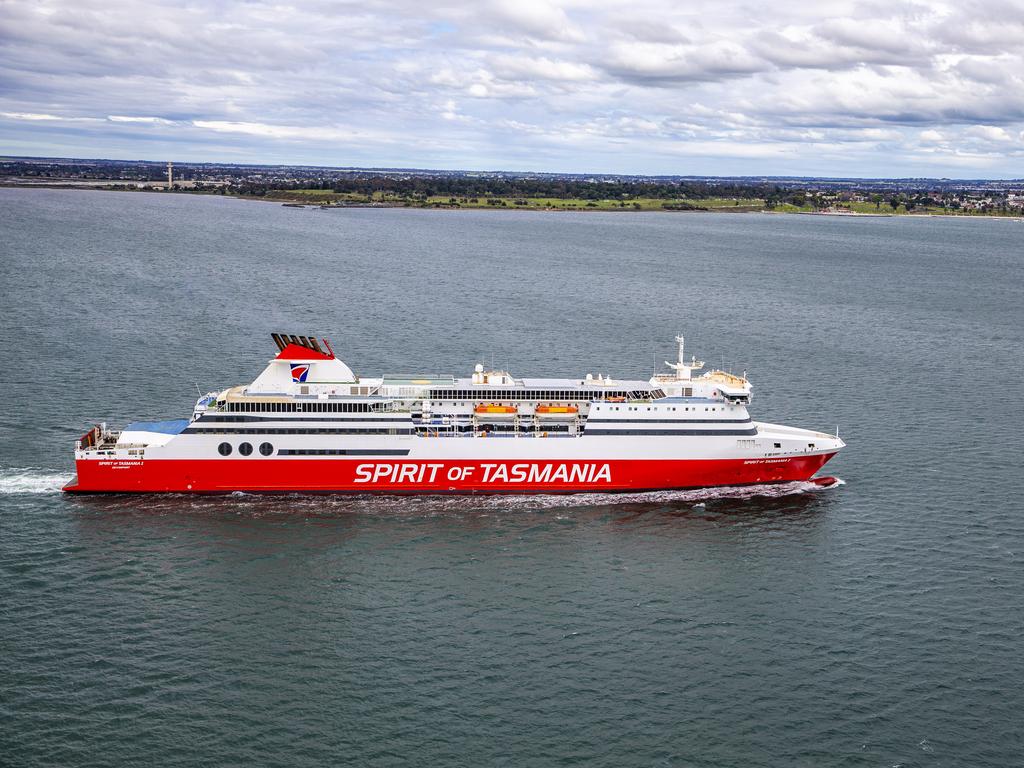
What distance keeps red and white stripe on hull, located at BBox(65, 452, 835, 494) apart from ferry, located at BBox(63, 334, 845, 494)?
6 centimetres

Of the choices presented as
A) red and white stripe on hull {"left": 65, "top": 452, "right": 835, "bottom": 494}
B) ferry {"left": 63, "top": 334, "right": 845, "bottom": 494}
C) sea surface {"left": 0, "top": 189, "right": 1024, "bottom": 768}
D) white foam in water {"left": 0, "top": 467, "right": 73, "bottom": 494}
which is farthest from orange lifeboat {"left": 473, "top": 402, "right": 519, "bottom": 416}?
white foam in water {"left": 0, "top": 467, "right": 73, "bottom": 494}

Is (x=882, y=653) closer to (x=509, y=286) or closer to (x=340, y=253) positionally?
(x=509, y=286)

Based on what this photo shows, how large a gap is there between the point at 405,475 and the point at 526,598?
45.1ft

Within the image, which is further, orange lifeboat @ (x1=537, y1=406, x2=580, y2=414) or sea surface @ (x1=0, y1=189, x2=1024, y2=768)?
orange lifeboat @ (x1=537, y1=406, x2=580, y2=414)

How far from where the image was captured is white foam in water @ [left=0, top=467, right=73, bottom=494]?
1902 inches

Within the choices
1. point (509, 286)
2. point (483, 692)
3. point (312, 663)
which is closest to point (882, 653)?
point (483, 692)

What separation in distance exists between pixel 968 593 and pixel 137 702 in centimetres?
3167

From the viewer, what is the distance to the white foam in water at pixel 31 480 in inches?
1902

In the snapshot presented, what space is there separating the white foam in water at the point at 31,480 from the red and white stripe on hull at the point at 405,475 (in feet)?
3.52

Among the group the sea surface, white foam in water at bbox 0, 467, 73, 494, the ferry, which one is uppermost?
the ferry

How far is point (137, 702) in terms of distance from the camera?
104 feet

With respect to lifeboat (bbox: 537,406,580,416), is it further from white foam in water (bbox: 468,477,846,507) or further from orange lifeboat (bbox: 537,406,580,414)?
white foam in water (bbox: 468,477,846,507)

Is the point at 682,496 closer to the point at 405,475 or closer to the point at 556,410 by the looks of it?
the point at 556,410

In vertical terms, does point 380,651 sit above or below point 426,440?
below
